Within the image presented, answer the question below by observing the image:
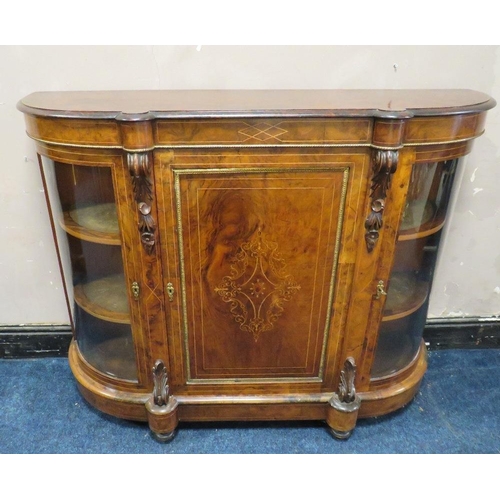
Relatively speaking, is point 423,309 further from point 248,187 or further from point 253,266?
point 248,187

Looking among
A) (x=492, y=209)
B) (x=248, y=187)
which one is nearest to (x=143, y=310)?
(x=248, y=187)

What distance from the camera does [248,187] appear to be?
111 cm

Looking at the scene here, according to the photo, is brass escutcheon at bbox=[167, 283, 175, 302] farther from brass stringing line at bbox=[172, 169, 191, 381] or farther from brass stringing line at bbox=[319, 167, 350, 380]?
brass stringing line at bbox=[319, 167, 350, 380]

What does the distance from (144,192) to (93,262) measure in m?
0.36

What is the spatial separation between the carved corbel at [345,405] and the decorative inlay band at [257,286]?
278mm

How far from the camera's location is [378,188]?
1098mm

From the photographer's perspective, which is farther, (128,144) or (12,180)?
(12,180)

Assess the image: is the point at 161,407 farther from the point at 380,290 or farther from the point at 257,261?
the point at 380,290

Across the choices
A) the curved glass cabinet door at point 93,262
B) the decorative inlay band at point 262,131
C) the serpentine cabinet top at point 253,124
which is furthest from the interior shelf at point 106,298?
the decorative inlay band at point 262,131

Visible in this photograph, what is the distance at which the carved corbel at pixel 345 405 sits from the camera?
1341mm

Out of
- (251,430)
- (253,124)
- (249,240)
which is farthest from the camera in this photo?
(251,430)

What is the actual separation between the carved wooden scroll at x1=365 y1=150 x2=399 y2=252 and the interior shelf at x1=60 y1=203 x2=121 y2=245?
664 millimetres

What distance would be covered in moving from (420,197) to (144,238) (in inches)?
29.8

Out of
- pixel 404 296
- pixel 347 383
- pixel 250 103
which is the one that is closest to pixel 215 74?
pixel 250 103
